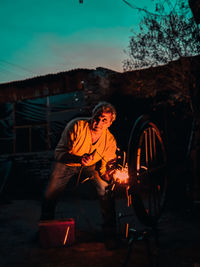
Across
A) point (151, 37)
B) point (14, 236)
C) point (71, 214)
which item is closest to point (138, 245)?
point (14, 236)

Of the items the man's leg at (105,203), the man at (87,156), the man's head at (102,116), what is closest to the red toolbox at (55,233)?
the man at (87,156)

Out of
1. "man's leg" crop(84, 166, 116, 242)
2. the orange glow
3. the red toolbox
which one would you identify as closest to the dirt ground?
the red toolbox

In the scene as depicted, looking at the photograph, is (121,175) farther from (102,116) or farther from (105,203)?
(105,203)

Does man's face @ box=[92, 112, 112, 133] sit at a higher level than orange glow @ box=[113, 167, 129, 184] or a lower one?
higher

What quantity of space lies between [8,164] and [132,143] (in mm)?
9945

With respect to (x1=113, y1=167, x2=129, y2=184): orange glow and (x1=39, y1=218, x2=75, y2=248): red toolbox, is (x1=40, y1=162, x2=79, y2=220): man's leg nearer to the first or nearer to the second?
(x1=39, y1=218, x2=75, y2=248): red toolbox

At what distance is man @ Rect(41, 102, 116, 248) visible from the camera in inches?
155

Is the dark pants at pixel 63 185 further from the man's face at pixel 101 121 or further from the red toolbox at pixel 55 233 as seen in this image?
the man's face at pixel 101 121

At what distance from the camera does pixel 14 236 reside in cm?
486

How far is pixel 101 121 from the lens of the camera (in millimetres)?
3885

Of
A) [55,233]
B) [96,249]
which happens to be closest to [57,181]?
[55,233]

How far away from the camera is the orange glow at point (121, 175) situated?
9.90 ft

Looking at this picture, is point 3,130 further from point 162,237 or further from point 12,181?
point 162,237

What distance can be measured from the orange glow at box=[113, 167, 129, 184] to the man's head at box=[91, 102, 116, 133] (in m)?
0.87
